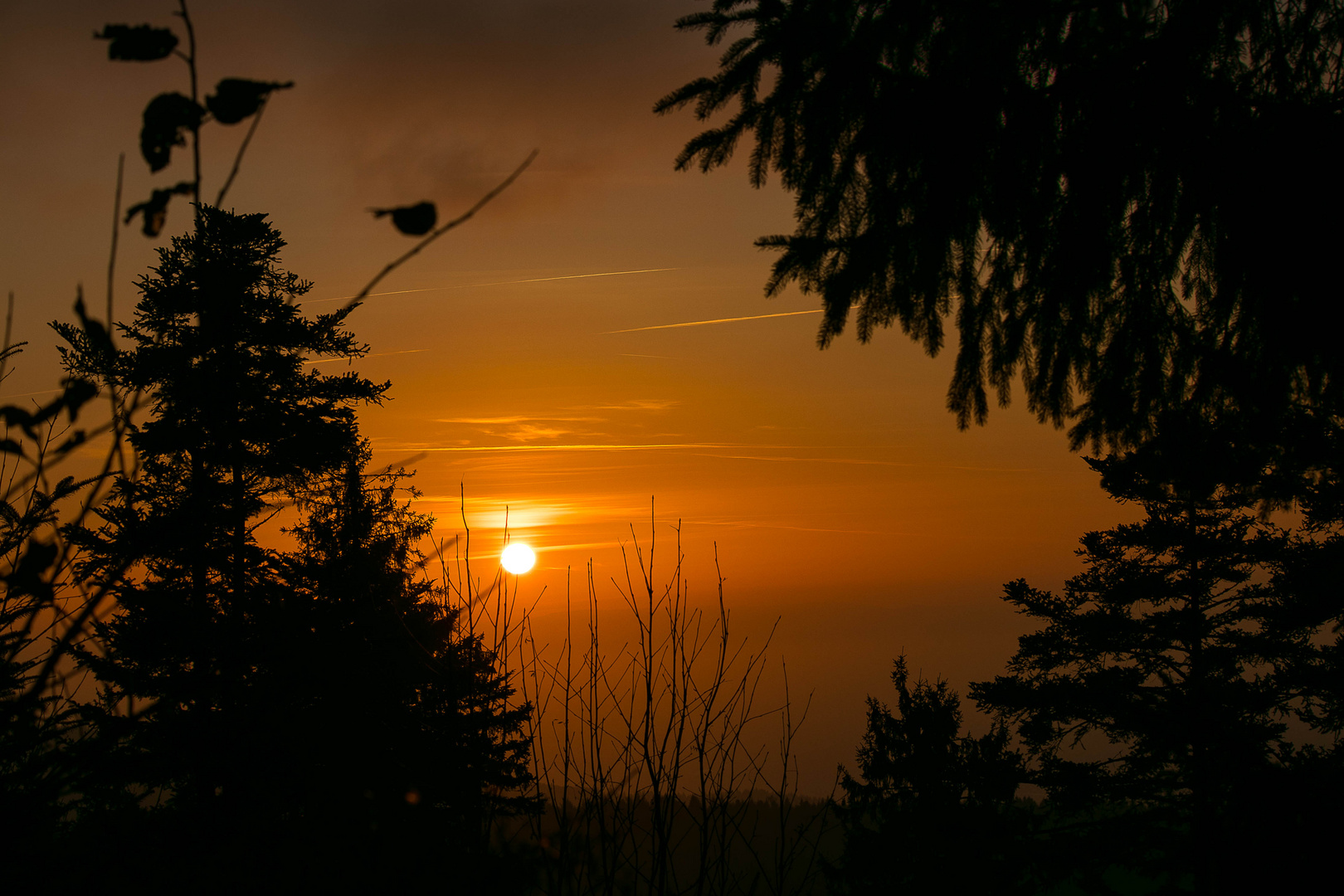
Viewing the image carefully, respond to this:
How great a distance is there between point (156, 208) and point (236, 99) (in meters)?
0.23

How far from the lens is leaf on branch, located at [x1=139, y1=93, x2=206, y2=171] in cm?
138

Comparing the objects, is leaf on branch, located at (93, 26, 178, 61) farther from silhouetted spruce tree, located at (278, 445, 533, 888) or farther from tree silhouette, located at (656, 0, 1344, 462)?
tree silhouette, located at (656, 0, 1344, 462)

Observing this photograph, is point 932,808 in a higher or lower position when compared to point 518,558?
lower

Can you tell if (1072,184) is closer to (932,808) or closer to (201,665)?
(201,665)

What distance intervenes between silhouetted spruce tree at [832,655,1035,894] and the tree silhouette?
6.39 metres

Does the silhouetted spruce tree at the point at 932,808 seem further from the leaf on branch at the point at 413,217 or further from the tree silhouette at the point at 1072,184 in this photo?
the leaf on branch at the point at 413,217

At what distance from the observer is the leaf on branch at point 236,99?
1355mm

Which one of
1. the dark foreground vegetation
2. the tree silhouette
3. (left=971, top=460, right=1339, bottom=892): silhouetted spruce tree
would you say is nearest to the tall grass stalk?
the dark foreground vegetation

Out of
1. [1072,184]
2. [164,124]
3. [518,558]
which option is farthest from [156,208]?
[1072,184]

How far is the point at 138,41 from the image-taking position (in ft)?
4.42

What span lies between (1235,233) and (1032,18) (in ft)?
3.66

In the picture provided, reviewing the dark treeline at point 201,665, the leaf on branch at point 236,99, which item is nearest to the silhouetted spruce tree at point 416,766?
the dark treeline at point 201,665

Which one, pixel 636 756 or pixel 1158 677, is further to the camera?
pixel 1158 677

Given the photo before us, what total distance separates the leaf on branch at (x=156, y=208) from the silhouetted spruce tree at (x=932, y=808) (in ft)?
28.5
